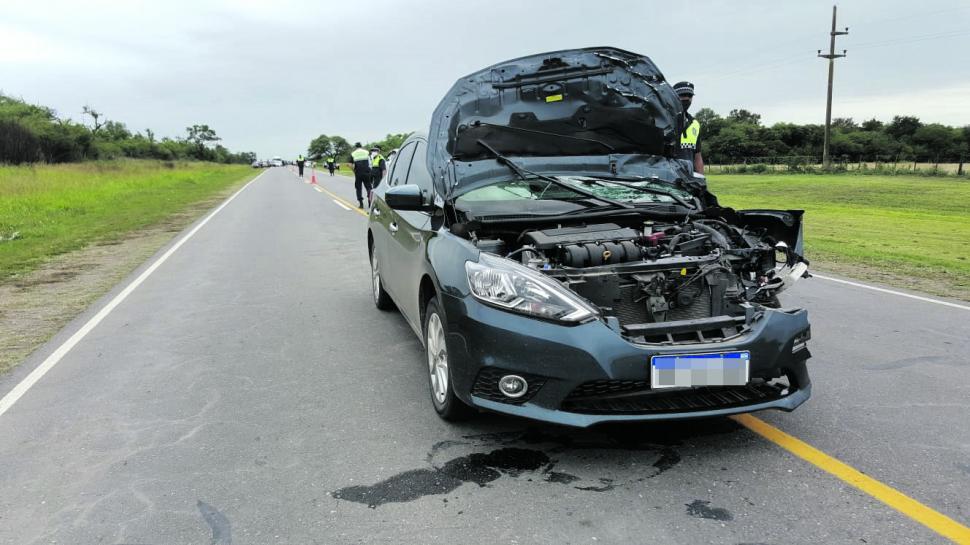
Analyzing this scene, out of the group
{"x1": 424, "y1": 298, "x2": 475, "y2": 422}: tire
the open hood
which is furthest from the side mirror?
{"x1": 424, "y1": 298, "x2": 475, "y2": 422}: tire

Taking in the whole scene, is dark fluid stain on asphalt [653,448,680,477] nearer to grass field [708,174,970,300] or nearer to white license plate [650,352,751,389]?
white license plate [650,352,751,389]

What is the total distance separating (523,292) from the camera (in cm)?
350

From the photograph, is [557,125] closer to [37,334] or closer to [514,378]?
[514,378]

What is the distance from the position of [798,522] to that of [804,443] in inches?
34.4

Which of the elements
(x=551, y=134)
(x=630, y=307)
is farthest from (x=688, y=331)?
(x=551, y=134)

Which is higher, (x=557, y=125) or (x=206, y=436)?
(x=557, y=125)

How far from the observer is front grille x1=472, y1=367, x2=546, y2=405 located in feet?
11.2

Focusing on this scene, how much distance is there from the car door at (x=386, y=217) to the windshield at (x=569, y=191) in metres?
1.26

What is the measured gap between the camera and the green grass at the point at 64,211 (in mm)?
13086

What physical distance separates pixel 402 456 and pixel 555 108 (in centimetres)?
288

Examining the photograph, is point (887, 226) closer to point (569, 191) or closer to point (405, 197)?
point (569, 191)

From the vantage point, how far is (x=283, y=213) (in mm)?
19734

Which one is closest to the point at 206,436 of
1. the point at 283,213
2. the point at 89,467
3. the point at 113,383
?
the point at 89,467

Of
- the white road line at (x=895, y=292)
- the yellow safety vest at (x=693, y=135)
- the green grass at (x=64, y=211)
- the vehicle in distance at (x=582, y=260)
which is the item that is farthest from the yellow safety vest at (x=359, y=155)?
the vehicle in distance at (x=582, y=260)
